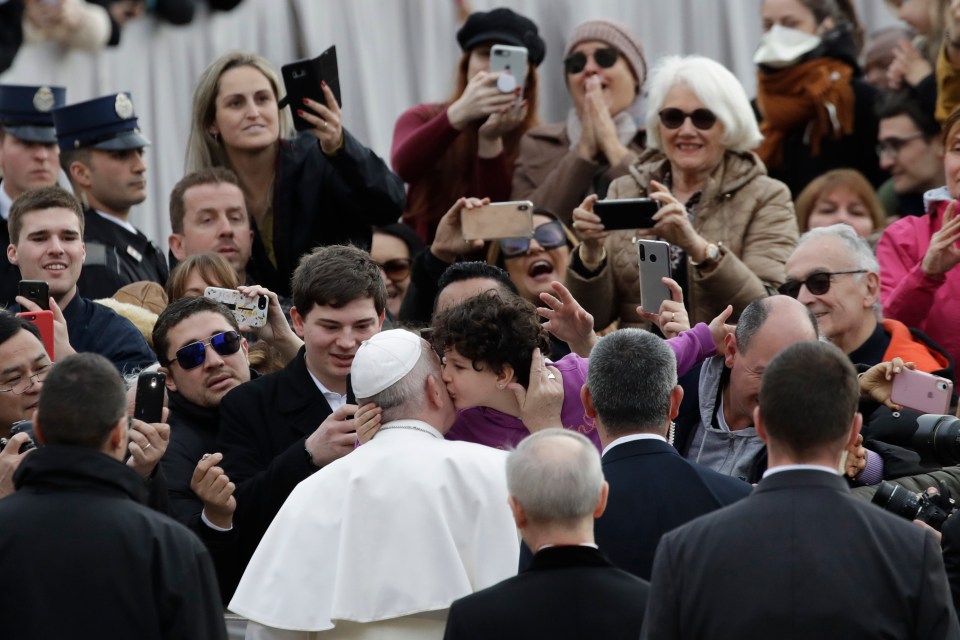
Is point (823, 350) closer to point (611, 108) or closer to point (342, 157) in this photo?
point (342, 157)

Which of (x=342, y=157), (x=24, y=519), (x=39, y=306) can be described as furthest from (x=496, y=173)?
(x=24, y=519)

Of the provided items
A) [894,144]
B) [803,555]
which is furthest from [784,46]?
[803,555]

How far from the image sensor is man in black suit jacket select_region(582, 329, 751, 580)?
469cm

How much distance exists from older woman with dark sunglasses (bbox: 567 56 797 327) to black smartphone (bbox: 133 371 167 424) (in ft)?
7.18

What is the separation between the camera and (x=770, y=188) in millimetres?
7551

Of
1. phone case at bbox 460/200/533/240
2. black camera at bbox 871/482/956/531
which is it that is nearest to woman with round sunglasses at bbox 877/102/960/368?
phone case at bbox 460/200/533/240

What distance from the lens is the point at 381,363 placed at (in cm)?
527

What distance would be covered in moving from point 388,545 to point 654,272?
189cm

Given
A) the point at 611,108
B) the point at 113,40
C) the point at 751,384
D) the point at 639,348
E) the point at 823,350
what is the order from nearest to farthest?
the point at 823,350 < the point at 639,348 < the point at 751,384 < the point at 611,108 < the point at 113,40

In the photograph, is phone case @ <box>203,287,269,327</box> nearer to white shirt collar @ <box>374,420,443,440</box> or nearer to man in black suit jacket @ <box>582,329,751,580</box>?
white shirt collar @ <box>374,420,443,440</box>

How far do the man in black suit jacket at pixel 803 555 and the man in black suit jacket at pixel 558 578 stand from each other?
169mm

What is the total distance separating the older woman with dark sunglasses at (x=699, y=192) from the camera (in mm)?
7316

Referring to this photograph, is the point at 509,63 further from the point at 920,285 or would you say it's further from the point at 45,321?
the point at 45,321

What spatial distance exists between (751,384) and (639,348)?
107 cm
